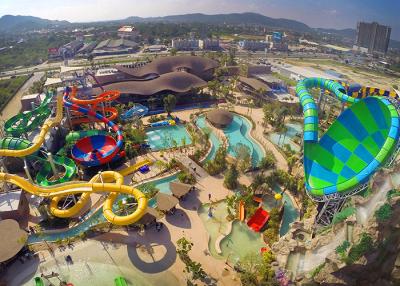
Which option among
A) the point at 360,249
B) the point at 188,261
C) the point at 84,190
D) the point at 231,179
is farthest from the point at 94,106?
the point at 360,249

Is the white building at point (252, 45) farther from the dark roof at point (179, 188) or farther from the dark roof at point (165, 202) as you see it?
the dark roof at point (165, 202)

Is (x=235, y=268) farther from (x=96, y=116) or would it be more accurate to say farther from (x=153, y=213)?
(x=96, y=116)

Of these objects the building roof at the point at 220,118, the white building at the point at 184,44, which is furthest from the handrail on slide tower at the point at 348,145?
the white building at the point at 184,44

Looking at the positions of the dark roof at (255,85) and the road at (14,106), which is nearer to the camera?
the road at (14,106)

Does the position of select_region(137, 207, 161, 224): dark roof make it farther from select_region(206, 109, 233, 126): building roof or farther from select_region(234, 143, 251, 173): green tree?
select_region(206, 109, 233, 126): building roof

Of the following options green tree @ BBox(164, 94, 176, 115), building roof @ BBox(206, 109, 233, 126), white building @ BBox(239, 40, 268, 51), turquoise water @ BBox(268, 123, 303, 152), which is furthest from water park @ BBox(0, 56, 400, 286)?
white building @ BBox(239, 40, 268, 51)

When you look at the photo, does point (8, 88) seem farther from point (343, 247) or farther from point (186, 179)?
point (343, 247)
